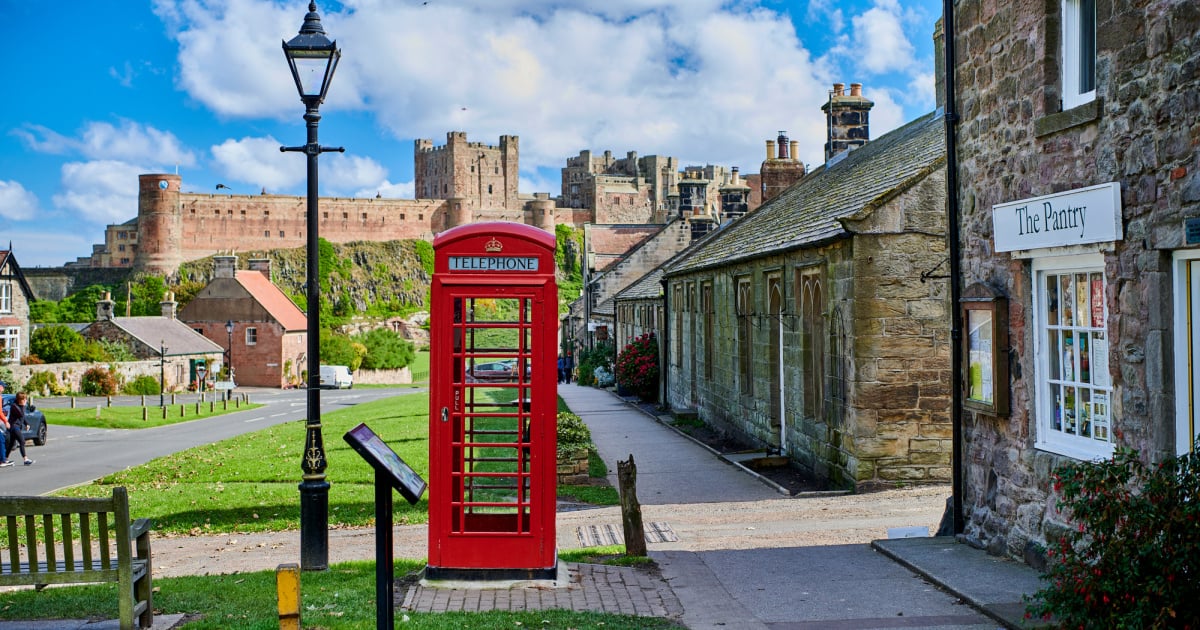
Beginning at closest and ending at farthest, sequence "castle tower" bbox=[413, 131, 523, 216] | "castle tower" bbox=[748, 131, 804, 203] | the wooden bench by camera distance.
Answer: the wooden bench < "castle tower" bbox=[748, 131, 804, 203] < "castle tower" bbox=[413, 131, 523, 216]

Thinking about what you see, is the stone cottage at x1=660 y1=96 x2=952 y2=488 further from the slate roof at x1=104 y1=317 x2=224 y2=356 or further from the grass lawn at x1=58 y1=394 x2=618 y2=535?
the slate roof at x1=104 y1=317 x2=224 y2=356

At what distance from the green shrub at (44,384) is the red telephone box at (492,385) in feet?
150

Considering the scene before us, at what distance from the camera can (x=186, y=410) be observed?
4038 cm

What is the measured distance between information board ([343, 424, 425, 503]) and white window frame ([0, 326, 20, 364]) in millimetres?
53210

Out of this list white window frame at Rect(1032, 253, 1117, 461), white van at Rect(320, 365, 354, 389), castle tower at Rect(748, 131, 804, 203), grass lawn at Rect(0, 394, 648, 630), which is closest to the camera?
grass lawn at Rect(0, 394, 648, 630)

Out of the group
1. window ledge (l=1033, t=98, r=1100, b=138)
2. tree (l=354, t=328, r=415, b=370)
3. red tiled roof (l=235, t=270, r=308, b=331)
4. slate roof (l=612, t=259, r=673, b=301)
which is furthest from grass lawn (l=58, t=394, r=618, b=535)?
tree (l=354, t=328, r=415, b=370)

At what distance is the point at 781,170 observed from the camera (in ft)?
89.9

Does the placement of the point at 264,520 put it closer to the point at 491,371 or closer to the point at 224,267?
the point at 491,371

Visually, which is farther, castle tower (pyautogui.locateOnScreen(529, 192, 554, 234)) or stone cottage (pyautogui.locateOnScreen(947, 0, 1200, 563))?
castle tower (pyautogui.locateOnScreen(529, 192, 554, 234))

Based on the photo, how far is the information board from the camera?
16.1 feet

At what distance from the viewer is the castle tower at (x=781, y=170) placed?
2733 centimetres

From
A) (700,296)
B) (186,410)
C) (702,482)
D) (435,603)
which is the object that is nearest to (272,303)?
(186,410)

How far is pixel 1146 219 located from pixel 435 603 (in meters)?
5.44

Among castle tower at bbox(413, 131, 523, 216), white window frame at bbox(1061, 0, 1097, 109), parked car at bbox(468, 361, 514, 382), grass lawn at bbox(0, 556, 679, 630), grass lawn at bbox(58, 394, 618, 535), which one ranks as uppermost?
castle tower at bbox(413, 131, 523, 216)
